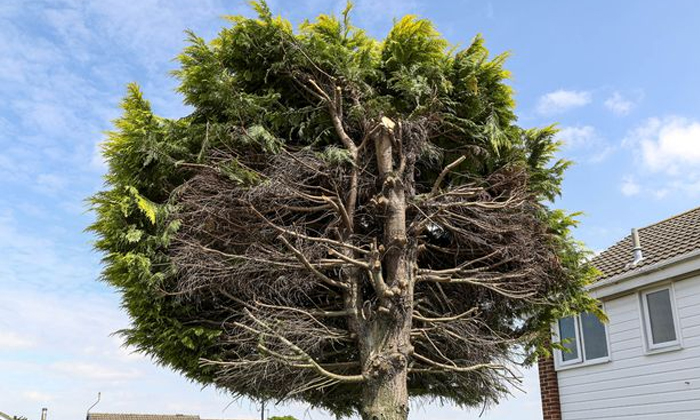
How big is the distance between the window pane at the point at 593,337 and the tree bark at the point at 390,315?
19.1ft

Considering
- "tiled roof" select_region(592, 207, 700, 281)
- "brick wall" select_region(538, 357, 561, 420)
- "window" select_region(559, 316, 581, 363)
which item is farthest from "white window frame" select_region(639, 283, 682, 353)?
"brick wall" select_region(538, 357, 561, 420)

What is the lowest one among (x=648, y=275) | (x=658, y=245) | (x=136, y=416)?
(x=136, y=416)

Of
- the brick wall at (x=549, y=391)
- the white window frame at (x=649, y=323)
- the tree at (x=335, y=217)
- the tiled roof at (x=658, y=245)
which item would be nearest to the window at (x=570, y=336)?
the brick wall at (x=549, y=391)

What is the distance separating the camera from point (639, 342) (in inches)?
417

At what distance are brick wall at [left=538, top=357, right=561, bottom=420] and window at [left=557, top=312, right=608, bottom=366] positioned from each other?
366 millimetres

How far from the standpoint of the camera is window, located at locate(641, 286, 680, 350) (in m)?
10.1

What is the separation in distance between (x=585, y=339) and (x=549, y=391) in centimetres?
140

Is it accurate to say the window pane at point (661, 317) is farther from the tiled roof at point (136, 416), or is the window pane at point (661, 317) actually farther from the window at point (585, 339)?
the tiled roof at point (136, 416)

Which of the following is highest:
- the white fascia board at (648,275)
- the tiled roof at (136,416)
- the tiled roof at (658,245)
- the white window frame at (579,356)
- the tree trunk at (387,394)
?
the tiled roof at (658,245)

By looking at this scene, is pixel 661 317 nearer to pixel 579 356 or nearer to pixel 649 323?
pixel 649 323

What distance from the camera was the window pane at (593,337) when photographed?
37.5ft

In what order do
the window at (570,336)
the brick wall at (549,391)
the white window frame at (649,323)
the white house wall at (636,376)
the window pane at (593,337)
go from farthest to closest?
the brick wall at (549,391), the window at (570,336), the window pane at (593,337), the white window frame at (649,323), the white house wall at (636,376)

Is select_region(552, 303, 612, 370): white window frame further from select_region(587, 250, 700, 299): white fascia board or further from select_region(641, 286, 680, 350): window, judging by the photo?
select_region(641, 286, 680, 350): window

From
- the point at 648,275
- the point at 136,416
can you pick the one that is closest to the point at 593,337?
the point at 648,275
